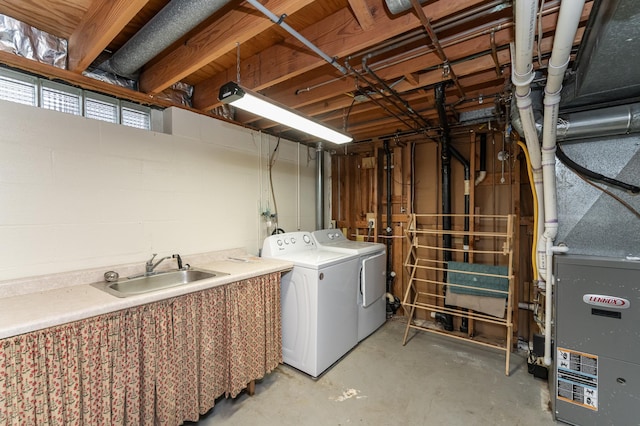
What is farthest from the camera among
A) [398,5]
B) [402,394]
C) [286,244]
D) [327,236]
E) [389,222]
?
[389,222]

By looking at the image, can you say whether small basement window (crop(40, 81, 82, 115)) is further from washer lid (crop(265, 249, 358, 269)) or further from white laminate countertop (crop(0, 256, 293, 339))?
washer lid (crop(265, 249, 358, 269))

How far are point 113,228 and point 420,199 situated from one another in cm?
330

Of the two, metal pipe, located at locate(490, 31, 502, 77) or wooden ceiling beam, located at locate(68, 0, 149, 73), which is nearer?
wooden ceiling beam, located at locate(68, 0, 149, 73)

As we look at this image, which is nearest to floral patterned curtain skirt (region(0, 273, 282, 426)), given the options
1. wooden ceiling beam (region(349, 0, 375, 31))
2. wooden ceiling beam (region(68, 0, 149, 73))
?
wooden ceiling beam (region(68, 0, 149, 73))

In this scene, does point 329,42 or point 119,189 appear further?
point 119,189

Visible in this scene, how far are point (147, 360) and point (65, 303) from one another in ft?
1.76

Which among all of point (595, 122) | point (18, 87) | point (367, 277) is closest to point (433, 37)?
point (595, 122)

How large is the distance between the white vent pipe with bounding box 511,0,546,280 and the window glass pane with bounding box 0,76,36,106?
2.75m

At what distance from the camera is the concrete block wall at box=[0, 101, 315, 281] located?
173 centimetres

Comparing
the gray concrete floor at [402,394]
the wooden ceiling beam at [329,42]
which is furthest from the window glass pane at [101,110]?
the gray concrete floor at [402,394]

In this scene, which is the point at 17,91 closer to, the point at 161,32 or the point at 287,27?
the point at 161,32

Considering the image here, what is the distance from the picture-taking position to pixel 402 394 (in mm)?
2324

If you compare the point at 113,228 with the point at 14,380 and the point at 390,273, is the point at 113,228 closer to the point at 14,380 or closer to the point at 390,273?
the point at 14,380

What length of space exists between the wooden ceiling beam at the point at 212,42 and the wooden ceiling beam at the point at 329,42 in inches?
12.2
